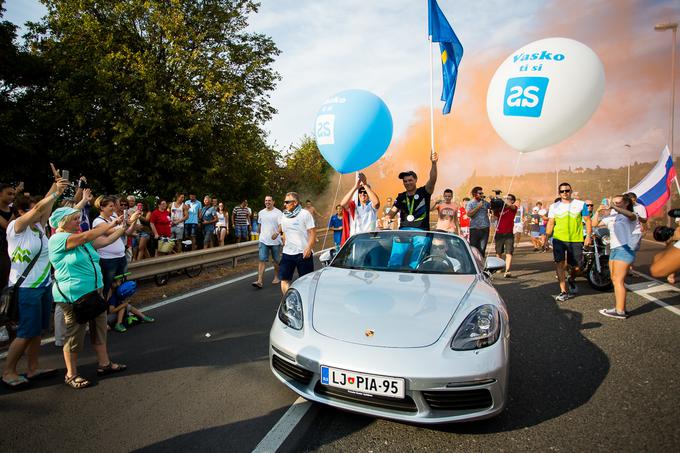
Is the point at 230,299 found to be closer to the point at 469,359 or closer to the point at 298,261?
the point at 298,261

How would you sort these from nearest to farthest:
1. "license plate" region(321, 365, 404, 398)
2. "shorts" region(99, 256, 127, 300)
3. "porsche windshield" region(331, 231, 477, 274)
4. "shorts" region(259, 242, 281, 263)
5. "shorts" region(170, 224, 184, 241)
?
"license plate" region(321, 365, 404, 398)
"porsche windshield" region(331, 231, 477, 274)
"shorts" region(99, 256, 127, 300)
"shorts" region(259, 242, 281, 263)
"shorts" region(170, 224, 184, 241)

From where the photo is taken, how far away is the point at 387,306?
2822 mm

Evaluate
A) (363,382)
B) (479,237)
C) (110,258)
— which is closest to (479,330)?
(363,382)

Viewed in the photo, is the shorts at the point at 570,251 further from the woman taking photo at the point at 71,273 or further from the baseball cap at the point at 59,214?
the baseball cap at the point at 59,214

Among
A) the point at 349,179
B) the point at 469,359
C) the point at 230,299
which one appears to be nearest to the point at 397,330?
the point at 469,359

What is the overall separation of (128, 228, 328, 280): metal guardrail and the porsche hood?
4355 millimetres

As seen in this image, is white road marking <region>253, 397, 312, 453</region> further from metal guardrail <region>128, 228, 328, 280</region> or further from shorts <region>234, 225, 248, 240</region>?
shorts <region>234, 225, 248, 240</region>

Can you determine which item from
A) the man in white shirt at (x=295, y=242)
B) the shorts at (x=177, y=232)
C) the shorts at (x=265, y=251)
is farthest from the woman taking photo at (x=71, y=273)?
the shorts at (x=177, y=232)

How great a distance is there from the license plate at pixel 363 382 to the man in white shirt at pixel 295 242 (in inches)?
122

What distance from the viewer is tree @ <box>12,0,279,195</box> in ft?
48.8

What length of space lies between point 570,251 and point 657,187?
469 centimetres

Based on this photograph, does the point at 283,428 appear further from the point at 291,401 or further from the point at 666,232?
the point at 666,232

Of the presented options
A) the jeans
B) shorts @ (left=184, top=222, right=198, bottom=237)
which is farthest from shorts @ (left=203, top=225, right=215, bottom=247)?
the jeans

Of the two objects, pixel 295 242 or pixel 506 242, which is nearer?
pixel 295 242
